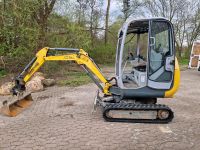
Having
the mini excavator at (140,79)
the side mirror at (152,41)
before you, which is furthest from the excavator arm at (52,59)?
the side mirror at (152,41)

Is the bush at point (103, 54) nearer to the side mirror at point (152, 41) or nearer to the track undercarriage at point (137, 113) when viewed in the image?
the side mirror at point (152, 41)

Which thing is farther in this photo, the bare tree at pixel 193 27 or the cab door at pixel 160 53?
the bare tree at pixel 193 27

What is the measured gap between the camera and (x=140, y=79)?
6781 millimetres

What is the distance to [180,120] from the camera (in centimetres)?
682

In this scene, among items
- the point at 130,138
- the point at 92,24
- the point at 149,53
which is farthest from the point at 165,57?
the point at 92,24

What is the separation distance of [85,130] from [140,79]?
5.67ft

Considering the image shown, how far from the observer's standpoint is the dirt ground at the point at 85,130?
16.9ft

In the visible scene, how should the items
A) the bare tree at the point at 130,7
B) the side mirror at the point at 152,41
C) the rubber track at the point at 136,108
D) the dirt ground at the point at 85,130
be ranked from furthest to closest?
the bare tree at the point at 130,7, the side mirror at the point at 152,41, the rubber track at the point at 136,108, the dirt ground at the point at 85,130

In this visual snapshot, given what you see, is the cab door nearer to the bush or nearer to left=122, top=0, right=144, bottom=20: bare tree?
the bush

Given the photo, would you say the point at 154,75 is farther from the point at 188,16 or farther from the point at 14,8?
the point at 188,16

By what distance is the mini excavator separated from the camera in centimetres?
651

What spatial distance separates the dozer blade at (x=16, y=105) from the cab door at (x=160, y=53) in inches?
122

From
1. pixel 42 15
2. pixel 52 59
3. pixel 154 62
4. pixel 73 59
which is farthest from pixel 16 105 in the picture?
pixel 42 15

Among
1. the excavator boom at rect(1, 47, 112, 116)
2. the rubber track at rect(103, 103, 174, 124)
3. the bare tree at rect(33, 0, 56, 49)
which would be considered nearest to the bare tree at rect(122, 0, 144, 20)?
the bare tree at rect(33, 0, 56, 49)
